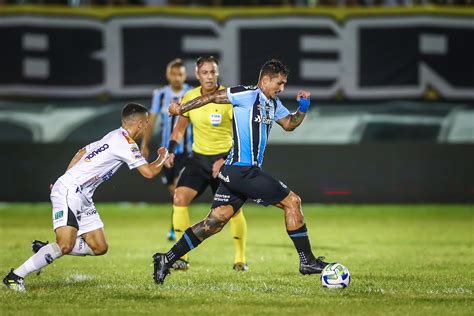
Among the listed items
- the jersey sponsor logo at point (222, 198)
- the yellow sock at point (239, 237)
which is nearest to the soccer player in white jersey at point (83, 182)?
the jersey sponsor logo at point (222, 198)

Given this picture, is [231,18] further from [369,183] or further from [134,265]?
[134,265]

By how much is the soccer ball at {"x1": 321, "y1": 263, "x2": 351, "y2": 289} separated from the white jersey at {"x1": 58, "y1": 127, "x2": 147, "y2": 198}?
196cm

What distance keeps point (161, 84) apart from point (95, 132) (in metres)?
1.61

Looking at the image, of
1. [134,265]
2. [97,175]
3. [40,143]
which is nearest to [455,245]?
[134,265]

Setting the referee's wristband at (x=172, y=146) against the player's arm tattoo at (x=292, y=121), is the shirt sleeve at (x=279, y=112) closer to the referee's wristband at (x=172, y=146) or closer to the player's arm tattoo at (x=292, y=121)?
the player's arm tattoo at (x=292, y=121)

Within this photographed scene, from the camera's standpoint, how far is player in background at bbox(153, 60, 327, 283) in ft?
28.8

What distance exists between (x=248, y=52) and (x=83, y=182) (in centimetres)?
1025

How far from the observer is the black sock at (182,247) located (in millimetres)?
8898

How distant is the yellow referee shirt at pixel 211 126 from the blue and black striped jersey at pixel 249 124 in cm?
185

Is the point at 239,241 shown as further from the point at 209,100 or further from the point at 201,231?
the point at 209,100

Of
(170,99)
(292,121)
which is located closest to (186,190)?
(292,121)

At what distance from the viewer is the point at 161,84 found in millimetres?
18688

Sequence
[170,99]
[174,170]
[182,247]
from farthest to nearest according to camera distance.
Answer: [170,99]
[174,170]
[182,247]

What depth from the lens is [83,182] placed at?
871 centimetres
